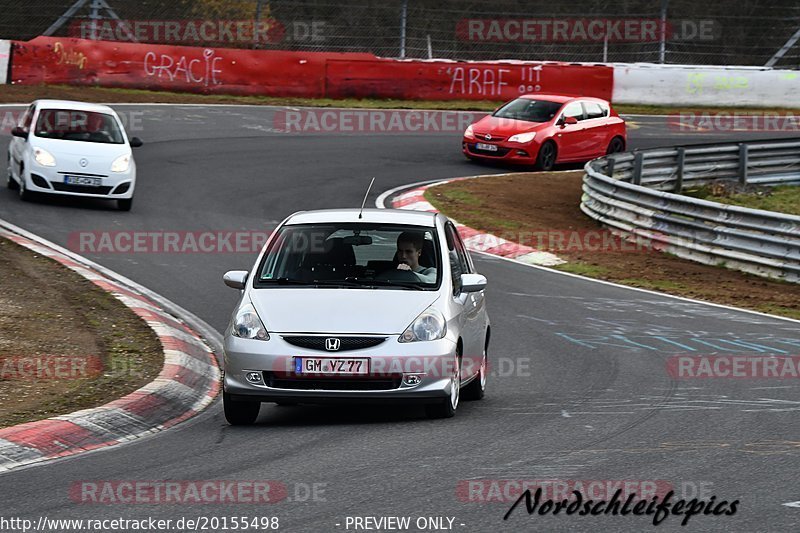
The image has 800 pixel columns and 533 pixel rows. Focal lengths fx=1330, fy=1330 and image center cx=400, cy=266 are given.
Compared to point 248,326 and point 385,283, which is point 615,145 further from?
point 248,326

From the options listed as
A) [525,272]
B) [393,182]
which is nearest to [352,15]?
[393,182]

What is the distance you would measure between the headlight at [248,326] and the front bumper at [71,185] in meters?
11.4

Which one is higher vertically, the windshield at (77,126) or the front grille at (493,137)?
the windshield at (77,126)

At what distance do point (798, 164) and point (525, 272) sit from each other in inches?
522

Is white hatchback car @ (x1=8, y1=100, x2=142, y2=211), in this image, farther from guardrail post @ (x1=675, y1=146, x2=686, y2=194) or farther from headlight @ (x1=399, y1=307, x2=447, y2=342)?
headlight @ (x1=399, y1=307, x2=447, y2=342)

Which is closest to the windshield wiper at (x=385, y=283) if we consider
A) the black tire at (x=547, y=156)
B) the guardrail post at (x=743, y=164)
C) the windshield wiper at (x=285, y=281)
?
the windshield wiper at (x=285, y=281)

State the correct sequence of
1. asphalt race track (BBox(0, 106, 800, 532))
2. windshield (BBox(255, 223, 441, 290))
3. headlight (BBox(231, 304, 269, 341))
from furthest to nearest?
1. windshield (BBox(255, 223, 441, 290))
2. headlight (BBox(231, 304, 269, 341))
3. asphalt race track (BBox(0, 106, 800, 532))

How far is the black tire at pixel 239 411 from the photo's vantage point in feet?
29.1

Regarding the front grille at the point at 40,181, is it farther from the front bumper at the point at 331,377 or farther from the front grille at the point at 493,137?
the front bumper at the point at 331,377

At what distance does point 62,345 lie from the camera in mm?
11141

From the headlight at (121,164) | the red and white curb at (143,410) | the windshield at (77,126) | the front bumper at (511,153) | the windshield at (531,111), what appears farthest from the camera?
the windshield at (531,111)

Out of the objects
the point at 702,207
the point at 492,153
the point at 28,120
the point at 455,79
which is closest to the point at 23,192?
the point at 28,120

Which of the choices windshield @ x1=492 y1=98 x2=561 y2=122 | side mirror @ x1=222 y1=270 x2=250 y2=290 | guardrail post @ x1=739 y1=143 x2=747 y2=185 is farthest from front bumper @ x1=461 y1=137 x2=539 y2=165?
side mirror @ x1=222 y1=270 x2=250 y2=290

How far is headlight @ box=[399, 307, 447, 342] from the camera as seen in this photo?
883cm
